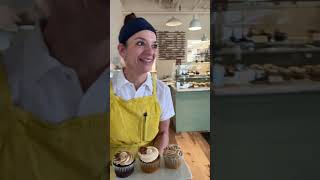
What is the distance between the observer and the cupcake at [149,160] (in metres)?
0.76

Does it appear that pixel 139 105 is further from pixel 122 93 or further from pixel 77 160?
pixel 77 160

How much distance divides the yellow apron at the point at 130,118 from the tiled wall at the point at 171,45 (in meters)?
0.08

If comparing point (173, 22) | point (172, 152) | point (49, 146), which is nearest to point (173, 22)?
point (173, 22)

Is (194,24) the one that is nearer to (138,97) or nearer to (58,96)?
(138,97)

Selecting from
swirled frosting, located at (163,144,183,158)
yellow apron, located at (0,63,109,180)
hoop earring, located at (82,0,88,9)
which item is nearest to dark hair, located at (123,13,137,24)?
hoop earring, located at (82,0,88,9)

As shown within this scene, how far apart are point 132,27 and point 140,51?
0.06 m


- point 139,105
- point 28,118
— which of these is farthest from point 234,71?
point 28,118

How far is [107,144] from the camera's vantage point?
762 mm

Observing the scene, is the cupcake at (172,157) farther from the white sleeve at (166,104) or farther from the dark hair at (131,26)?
the dark hair at (131,26)

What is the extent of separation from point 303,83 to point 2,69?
846 millimetres

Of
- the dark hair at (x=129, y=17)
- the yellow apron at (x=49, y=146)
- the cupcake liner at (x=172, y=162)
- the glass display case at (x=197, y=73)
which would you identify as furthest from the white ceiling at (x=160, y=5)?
the cupcake liner at (x=172, y=162)

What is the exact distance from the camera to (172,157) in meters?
0.77

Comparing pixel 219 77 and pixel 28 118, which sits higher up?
pixel 219 77

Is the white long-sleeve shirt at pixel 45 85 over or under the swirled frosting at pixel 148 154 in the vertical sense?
over
